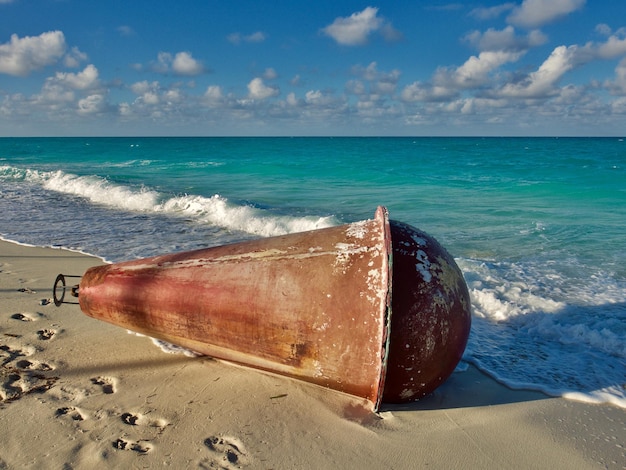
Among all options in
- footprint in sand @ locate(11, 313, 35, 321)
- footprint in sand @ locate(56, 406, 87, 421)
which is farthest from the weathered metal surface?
footprint in sand @ locate(11, 313, 35, 321)

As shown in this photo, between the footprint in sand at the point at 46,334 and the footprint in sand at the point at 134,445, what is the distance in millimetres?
1905

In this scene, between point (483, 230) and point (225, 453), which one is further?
point (483, 230)

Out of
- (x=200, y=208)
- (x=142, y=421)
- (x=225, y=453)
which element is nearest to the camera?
(x=225, y=453)

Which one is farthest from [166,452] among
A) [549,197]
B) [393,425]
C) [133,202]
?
[549,197]

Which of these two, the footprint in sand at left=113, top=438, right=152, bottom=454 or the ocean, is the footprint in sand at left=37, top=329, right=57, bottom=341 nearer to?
the footprint in sand at left=113, top=438, right=152, bottom=454

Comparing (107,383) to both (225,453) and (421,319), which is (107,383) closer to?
(225,453)

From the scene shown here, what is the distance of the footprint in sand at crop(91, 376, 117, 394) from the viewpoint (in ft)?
11.6

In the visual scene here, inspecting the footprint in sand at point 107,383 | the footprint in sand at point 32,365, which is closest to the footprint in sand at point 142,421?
the footprint in sand at point 107,383

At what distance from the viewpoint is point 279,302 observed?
3217 millimetres

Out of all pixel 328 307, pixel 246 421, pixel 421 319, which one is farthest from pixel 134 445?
pixel 421 319

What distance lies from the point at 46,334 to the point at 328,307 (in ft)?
9.59

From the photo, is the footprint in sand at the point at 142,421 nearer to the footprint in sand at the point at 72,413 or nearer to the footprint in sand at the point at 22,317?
the footprint in sand at the point at 72,413

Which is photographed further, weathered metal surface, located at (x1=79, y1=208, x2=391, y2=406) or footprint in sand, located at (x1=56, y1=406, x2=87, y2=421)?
footprint in sand, located at (x1=56, y1=406, x2=87, y2=421)

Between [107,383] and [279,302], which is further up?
[279,302]
